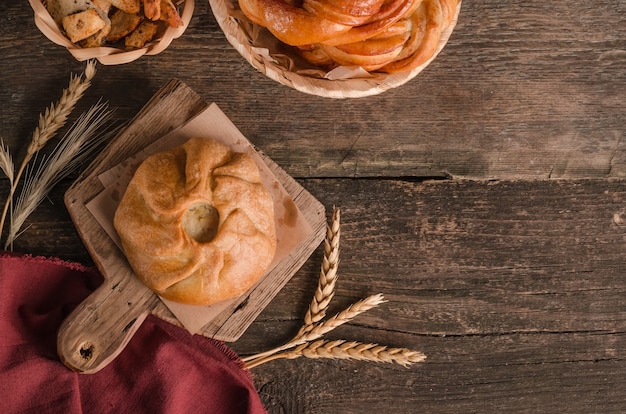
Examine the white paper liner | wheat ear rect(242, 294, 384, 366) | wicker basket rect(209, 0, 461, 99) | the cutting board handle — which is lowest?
wheat ear rect(242, 294, 384, 366)

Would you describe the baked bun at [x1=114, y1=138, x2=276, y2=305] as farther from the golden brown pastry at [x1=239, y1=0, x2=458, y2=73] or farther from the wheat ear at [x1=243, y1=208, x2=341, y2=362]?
the golden brown pastry at [x1=239, y1=0, x2=458, y2=73]

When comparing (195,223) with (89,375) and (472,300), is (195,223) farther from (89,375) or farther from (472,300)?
(472,300)

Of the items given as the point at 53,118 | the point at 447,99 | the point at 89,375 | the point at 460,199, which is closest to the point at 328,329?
the point at 460,199

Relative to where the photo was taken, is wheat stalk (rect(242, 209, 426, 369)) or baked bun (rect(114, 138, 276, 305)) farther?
wheat stalk (rect(242, 209, 426, 369))

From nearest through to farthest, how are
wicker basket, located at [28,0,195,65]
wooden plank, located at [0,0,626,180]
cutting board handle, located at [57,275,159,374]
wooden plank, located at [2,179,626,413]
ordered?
1. wicker basket, located at [28,0,195,65]
2. cutting board handle, located at [57,275,159,374]
3. wooden plank, located at [0,0,626,180]
4. wooden plank, located at [2,179,626,413]

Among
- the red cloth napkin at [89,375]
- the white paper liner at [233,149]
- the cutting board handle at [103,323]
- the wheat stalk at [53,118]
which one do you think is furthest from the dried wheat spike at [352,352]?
the wheat stalk at [53,118]

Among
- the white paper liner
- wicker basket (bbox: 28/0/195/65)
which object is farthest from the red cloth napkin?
wicker basket (bbox: 28/0/195/65)

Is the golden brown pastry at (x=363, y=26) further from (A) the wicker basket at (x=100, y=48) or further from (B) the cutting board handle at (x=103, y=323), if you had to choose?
(B) the cutting board handle at (x=103, y=323)
